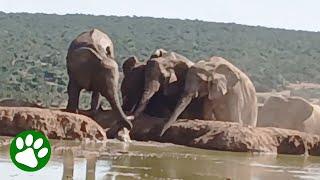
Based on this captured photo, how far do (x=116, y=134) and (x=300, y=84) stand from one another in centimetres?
5438

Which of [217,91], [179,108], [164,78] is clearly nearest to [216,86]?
[217,91]

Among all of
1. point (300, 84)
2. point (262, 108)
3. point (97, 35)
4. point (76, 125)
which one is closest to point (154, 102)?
point (97, 35)

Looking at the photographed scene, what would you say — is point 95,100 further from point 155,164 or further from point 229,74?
point 155,164

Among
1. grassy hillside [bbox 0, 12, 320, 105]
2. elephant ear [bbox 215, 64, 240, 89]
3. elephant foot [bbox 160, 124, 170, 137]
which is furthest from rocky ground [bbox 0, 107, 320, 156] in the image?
grassy hillside [bbox 0, 12, 320, 105]

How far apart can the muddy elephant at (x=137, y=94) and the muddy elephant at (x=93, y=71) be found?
1534 mm

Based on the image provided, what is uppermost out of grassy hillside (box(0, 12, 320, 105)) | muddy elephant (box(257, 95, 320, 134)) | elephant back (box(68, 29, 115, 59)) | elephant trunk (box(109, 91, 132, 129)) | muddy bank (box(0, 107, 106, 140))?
grassy hillside (box(0, 12, 320, 105))

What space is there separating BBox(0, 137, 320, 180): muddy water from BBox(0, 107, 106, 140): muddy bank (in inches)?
21.2

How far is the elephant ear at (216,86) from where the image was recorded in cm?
2411

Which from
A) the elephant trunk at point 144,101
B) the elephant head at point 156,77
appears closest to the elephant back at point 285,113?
the elephant head at point 156,77

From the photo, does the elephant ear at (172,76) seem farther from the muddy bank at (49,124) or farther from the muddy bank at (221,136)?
the muddy bank at (49,124)

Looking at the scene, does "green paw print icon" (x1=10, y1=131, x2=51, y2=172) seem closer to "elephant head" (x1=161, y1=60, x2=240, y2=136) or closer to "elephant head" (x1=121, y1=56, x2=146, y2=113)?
"elephant head" (x1=161, y1=60, x2=240, y2=136)

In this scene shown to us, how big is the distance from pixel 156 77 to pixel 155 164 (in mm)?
7934

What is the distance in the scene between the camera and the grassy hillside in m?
68.4

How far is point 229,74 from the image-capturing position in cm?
2523
